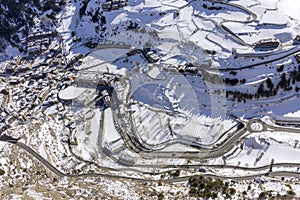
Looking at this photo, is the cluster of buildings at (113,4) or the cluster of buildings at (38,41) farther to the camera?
the cluster of buildings at (113,4)

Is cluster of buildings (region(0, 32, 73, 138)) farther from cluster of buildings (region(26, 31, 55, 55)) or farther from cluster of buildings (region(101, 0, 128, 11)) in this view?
cluster of buildings (region(101, 0, 128, 11))

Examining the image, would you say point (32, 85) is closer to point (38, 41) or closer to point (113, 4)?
point (38, 41)

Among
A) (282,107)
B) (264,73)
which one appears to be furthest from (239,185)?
(264,73)

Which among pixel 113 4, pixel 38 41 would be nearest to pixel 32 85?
pixel 38 41

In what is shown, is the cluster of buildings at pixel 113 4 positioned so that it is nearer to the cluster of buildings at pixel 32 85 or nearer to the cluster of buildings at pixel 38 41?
the cluster of buildings at pixel 38 41

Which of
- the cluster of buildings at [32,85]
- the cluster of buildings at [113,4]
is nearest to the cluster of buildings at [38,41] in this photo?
the cluster of buildings at [32,85]

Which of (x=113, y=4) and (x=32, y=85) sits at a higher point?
(x=113, y=4)

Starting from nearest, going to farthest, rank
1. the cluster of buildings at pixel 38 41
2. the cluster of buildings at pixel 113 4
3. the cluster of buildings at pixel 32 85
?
the cluster of buildings at pixel 32 85 < the cluster of buildings at pixel 38 41 < the cluster of buildings at pixel 113 4

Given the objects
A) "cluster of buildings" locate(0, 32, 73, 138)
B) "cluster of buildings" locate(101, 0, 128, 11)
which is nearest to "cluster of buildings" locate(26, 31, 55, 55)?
"cluster of buildings" locate(0, 32, 73, 138)

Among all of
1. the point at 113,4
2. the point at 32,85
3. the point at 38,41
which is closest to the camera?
the point at 32,85
